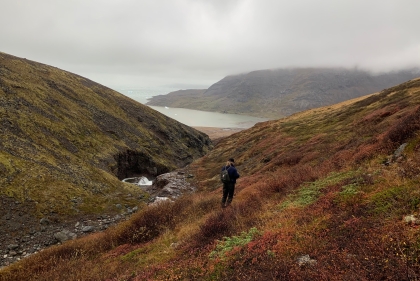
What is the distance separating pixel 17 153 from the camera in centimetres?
2886

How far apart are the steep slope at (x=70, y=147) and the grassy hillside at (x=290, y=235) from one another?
44.0 feet

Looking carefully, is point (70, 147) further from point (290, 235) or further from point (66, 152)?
point (290, 235)

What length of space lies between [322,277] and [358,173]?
837cm

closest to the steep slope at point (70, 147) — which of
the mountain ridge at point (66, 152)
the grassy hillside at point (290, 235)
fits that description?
the mountain ridge at point (66, 152)

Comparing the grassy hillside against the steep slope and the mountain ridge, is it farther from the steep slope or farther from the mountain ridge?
the steep slope

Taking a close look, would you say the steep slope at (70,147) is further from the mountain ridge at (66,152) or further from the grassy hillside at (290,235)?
the grassy hillside at (290,235)

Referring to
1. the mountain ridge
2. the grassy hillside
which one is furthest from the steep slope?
the grassy hillside

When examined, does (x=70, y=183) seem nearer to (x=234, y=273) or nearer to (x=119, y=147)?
(x=119, y=147)

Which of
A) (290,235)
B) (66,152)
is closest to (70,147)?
(66,152)

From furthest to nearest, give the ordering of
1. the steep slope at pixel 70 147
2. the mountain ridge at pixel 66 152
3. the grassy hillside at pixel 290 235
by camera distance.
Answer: the steep slope at pixel 70 147
the mountain ridge at pixel 66 152
the grassy hillside at pixel 290 235

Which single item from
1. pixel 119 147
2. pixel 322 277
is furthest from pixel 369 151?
pixel 119 147

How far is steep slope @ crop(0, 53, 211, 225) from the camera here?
85.8 feet

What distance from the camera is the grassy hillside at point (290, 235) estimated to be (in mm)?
6512

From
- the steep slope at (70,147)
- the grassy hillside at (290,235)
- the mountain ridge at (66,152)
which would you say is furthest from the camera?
the steep slope at (70,147)
